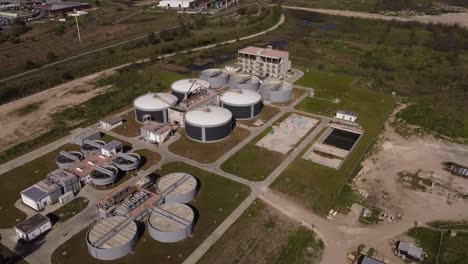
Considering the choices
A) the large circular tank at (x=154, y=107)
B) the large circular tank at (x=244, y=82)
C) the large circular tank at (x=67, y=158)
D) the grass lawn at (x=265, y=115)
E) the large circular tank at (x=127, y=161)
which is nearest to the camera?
the large circular tank at (x=127, y=161)

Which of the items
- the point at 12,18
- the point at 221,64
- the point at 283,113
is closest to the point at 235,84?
the point at 283,113

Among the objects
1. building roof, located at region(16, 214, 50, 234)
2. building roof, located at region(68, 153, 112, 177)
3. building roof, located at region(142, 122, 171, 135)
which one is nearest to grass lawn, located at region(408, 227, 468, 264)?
building roof, located at region(142, 122, 171, 135)

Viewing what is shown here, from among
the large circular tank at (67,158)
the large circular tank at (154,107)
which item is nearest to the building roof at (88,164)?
the large circular tank at (67,158)

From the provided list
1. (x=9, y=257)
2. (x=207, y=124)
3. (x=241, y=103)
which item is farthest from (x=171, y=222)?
(x=241, y=103)

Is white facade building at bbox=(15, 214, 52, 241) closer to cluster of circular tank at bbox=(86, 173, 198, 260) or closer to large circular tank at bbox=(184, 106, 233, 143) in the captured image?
cluster of circular tank at bbox=(86, 173, 198, 260)

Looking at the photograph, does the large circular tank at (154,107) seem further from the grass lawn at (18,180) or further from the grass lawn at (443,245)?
the grass lawn at (443,245)

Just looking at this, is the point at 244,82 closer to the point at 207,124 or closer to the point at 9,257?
the point at 207,124
